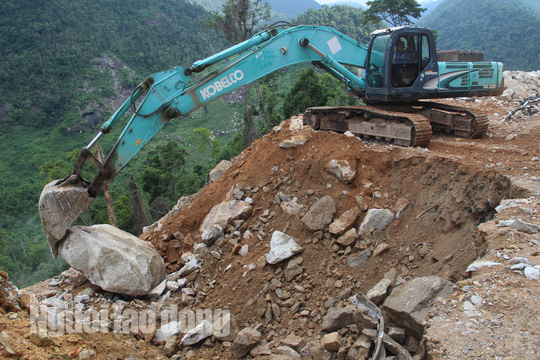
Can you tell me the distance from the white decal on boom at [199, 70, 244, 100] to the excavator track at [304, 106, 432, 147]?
2.28 m

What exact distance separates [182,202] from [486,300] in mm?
5899

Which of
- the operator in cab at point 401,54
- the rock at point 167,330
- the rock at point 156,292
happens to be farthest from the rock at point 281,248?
the operator in cab at point 401,54

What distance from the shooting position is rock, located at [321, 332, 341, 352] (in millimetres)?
4132

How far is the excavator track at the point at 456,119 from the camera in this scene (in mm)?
7098

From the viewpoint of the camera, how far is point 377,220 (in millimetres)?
5277

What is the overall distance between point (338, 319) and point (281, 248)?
134 centimetres

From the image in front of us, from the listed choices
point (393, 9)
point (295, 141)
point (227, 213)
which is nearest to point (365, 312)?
point (227, 213)

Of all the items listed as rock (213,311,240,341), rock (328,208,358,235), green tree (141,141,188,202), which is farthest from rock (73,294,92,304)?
green tree (141,141,188,202)

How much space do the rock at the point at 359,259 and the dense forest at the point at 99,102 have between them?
15172 millimetres

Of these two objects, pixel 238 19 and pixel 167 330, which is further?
pixel 238 19

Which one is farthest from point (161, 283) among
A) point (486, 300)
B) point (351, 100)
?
point (351, 100)

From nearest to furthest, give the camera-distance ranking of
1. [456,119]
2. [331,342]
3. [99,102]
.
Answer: [331,342] < [456,119] < [99,102]

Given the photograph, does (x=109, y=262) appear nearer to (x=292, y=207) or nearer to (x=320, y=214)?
(x=292, y=207)

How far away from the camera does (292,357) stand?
420 cm
